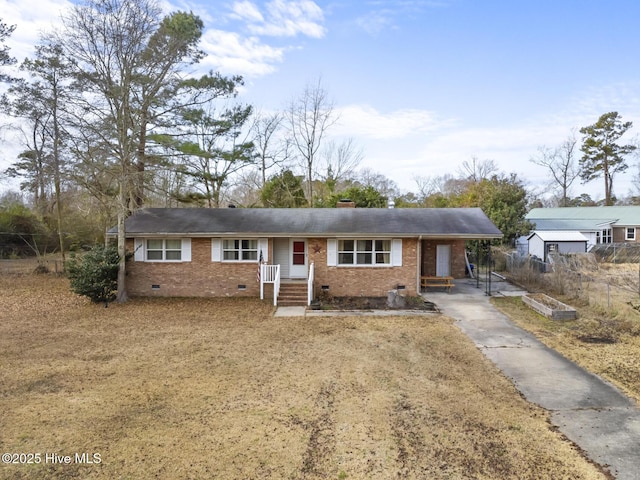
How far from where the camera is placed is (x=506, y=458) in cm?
455

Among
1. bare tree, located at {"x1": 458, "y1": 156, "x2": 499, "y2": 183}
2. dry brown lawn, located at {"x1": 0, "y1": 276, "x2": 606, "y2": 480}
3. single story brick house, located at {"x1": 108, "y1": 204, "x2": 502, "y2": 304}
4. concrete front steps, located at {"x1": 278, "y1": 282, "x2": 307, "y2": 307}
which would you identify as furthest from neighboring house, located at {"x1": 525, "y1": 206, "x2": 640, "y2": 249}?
dry brown lawn, located at {"x1": 0, "y1": 276, "x2": 606, "y2": 480}

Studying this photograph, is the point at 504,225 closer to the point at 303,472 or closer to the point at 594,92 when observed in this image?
the point at 594,92

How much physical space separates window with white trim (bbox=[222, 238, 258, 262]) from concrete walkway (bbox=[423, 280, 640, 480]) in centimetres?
838

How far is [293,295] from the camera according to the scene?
14.5 metres

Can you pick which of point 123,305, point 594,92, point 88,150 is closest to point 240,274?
point 123,305

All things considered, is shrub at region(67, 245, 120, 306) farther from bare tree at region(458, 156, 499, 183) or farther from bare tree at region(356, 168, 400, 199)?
bare tree at region(458, 156, 499, 183)

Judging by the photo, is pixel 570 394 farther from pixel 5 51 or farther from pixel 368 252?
pixel 5 51

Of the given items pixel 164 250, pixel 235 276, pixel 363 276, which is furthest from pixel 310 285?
pixel 164 250

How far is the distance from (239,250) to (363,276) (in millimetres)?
5178

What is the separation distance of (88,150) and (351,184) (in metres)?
26.1

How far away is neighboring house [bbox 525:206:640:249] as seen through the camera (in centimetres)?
3291

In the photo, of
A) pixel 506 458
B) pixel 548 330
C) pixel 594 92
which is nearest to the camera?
pixel 506 458

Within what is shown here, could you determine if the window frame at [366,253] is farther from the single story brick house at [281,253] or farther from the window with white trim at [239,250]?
the window with white trim at [239,250]

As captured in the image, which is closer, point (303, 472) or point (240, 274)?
point (303, 472)
